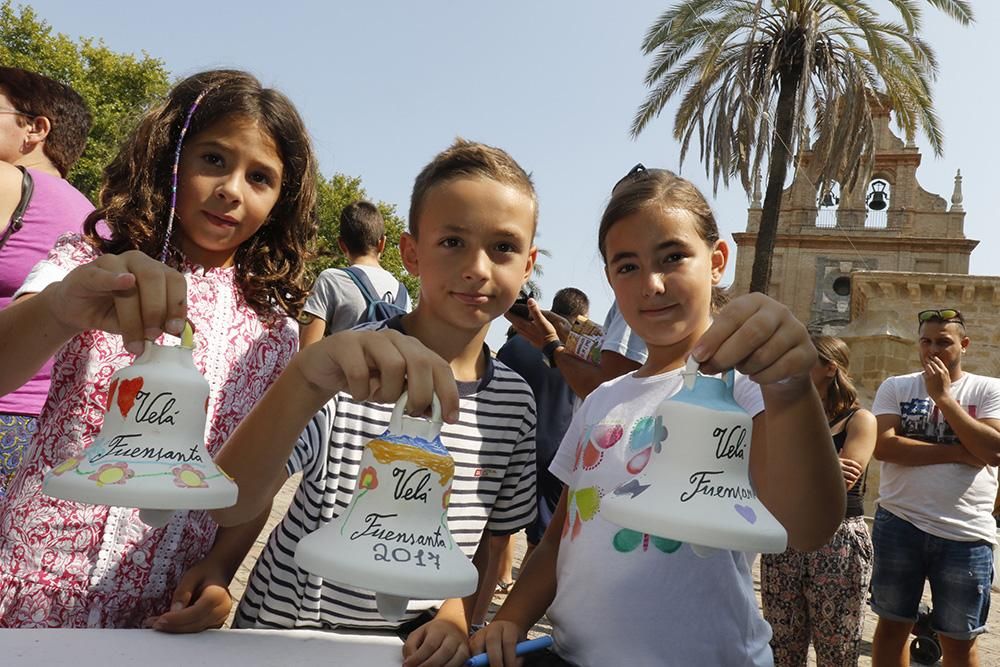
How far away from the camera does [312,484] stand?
149cm

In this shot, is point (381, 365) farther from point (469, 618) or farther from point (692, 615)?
point (692, 615)

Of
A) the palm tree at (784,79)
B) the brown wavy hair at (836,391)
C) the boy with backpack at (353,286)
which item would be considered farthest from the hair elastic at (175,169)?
Result: the palm tree at (784,79)

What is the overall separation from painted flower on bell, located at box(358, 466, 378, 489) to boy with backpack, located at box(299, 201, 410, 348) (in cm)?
232

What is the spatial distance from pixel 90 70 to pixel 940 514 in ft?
66.0

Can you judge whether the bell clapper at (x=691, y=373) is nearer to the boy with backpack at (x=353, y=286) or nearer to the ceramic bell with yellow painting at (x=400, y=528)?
the ceramic bell with yellow painting at (x=400, y=528)

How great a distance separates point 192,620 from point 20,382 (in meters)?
0.48

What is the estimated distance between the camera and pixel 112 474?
0.90 meters

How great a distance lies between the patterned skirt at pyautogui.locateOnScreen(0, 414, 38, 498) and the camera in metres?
1.82

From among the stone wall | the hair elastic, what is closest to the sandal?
the hair elastic

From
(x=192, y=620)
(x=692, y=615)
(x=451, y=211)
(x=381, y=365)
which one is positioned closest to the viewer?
(x=381, y=365)

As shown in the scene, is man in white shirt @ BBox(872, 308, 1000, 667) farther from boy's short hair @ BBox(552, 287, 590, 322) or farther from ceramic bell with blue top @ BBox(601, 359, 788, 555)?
ceramic bell with blue top @ BBox(601, 359, 788, 555)

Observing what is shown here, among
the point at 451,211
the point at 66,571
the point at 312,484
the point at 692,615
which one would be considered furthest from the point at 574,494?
the point at 66,571

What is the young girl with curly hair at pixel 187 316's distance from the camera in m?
1.34

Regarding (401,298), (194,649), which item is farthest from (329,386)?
(401,298)
